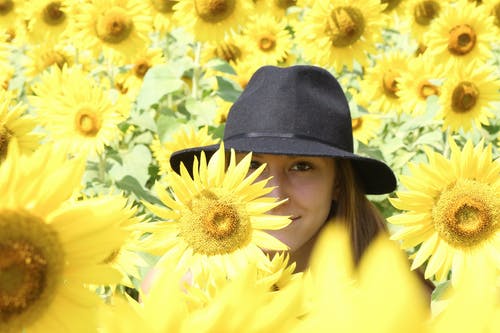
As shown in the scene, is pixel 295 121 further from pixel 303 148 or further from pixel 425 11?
pixel 425 11

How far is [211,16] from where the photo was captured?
3445 mm

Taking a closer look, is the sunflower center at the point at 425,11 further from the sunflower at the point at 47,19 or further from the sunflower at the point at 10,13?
the sunflower at the point at 10,13

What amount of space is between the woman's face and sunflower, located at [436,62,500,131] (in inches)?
48.0

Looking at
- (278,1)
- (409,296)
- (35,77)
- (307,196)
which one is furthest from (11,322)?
(278,1)

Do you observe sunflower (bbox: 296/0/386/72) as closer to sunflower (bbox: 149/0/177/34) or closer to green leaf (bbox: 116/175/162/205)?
sunflower (bbox: 149/0/177/34)

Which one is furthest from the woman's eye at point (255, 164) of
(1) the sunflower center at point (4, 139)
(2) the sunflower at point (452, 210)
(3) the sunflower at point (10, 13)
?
(3) the sunflower at point (10, 13)

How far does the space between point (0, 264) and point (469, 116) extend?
2974mm

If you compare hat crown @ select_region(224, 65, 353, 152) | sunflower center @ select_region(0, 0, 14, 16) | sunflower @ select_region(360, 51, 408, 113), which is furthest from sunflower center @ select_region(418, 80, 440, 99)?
sunflower center @ select_region(0, 0, 14, 16)

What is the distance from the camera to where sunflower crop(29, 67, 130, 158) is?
312 cm

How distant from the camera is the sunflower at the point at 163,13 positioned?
12.2 ft

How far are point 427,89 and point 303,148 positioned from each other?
2.04m

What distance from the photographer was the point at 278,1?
4902mm

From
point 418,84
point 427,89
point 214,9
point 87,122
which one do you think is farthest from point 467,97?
point 87,122

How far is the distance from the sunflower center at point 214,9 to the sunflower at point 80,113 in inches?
28.2
